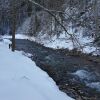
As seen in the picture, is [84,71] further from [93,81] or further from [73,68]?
[93,81]

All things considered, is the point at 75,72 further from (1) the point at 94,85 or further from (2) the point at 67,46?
(2) the point at 67,46

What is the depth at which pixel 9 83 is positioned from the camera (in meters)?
10.5

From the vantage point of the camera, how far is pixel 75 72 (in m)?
18.4

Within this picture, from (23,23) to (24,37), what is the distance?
5.53 metres

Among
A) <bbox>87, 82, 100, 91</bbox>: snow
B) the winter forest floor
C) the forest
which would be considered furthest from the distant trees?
<bbox>87, 82, 100, 91</bbox>: snow

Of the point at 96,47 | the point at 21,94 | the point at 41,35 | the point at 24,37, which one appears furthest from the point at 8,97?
the point at 24,37

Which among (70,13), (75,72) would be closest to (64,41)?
(70,13)

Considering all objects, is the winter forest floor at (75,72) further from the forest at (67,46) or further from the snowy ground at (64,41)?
the snowy ground at (64,41)

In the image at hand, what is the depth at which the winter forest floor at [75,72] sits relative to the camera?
549 inches

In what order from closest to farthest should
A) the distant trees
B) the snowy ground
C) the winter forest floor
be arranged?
1. the winter forest floor
2. the snowy ground
3. the distant trees

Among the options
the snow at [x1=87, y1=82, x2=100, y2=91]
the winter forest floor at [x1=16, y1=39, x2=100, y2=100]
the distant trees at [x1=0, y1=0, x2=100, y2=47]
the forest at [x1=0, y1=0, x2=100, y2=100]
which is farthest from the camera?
the distant trees at [x1=0, y1=0, x2=100, y2=47]

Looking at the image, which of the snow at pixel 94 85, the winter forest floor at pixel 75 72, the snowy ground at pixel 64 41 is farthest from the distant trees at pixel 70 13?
the snow at pixel 94 85

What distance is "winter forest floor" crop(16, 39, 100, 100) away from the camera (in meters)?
13.9

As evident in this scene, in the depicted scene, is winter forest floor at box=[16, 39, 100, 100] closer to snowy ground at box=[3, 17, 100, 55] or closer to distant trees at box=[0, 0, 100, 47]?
snowy ground at box=[3, 17, 100, 55]
